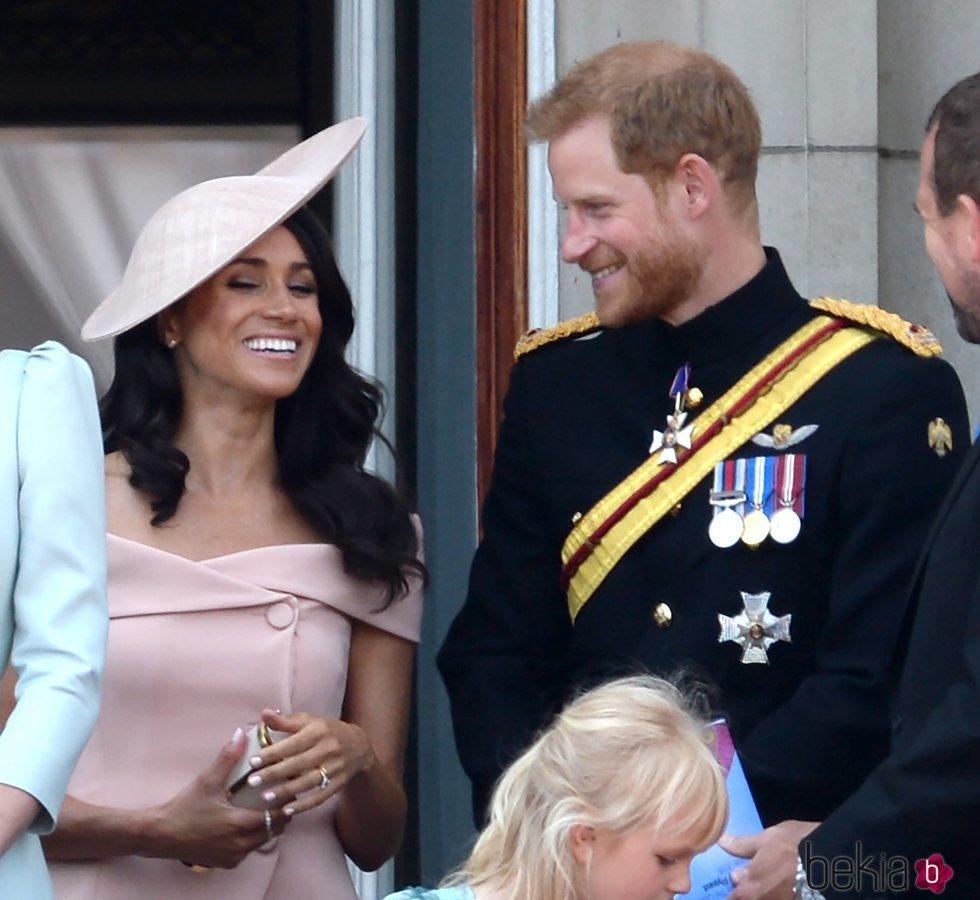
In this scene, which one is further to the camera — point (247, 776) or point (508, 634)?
point (508, 634)

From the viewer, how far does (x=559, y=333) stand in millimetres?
3883

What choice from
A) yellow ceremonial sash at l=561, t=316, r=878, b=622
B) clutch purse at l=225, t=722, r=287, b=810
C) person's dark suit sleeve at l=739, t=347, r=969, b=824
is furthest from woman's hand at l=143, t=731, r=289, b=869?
person's dark suit sleeve at l=739, t=347, r=969, b=824

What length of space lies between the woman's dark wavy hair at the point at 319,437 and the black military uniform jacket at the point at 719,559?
165 mm

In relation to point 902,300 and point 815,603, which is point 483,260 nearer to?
point 902,300

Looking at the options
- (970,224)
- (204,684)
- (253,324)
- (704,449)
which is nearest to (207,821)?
(204,684)

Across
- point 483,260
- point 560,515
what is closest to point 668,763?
point 560,515

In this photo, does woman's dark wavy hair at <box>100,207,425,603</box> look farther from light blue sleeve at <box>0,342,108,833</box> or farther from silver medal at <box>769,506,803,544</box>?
light blue sleeve at <box>0,342,108,833</box>

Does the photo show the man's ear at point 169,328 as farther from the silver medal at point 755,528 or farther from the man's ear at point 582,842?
the man's ear at point 582,842

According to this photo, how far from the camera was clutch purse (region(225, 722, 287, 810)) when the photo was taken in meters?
3.38

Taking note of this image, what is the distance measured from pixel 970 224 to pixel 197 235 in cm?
127

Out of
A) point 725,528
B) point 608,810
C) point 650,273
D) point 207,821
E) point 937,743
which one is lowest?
point 207,821

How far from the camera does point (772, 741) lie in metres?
3.33

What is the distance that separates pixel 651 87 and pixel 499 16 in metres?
0.98

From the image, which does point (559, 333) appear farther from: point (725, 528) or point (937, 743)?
point (937, 743)
